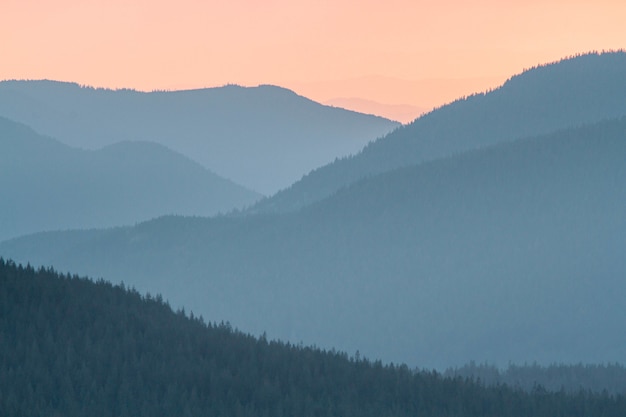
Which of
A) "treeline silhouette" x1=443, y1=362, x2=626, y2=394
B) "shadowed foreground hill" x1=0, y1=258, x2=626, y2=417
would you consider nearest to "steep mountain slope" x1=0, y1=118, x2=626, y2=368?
"treeline silhouette" x1=443, y1=362, x2=626, y2=394

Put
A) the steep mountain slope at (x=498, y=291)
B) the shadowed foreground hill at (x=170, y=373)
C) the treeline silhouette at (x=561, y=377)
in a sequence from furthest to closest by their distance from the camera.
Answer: the steep mountain slope at (x=498, y=291) → the treeline silhouette at (x=561, y=377) → the shadowed foreground hill at (x=170, y=373)

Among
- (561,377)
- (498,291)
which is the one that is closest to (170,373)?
(561,377)

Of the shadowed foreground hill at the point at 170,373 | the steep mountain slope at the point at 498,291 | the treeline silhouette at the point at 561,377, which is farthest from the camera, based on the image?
the steep mountain slope at the point at 498,291

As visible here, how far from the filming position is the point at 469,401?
3441 cm

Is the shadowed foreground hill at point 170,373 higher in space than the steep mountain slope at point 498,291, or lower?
lower

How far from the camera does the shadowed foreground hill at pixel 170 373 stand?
29375 mm

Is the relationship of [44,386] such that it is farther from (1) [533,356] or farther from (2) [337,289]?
(2) [337,289]

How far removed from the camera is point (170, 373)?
32.2m

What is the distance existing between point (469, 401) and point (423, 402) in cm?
167

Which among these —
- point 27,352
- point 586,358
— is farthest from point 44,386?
point 586,358

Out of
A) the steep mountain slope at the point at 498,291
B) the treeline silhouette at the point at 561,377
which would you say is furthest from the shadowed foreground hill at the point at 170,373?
the steep mountain slope at the point at 498,291

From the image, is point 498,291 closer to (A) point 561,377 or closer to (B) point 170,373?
(A) point 561,377

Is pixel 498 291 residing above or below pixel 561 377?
above

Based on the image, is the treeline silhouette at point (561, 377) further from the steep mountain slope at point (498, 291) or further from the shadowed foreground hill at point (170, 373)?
the steep mountain slope at point (498, 291)
